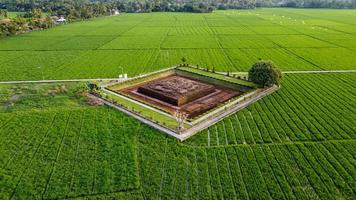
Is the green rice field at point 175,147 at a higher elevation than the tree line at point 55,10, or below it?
below

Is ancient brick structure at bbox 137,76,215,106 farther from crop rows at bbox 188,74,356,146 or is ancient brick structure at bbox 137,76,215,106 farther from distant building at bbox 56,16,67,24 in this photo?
distant building at bbox 56,16,67,24

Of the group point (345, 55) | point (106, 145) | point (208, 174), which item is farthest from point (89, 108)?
point (345, 55)

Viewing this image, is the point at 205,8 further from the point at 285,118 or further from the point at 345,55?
the point at 285,118

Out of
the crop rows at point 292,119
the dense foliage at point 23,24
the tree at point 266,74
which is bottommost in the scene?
the crop rows at point 292,119

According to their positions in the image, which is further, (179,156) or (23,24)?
(23,24)

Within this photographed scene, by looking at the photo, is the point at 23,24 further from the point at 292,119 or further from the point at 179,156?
the point at 292,119

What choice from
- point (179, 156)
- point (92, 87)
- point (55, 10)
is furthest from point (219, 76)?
point (55, 10)

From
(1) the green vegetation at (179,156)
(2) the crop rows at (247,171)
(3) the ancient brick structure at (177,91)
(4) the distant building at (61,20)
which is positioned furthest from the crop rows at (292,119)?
(4) the distant building at (61,20)

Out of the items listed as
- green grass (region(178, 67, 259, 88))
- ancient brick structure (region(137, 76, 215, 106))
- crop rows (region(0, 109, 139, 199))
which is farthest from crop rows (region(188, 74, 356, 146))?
crop rows (region(0, 109, 139, 199))

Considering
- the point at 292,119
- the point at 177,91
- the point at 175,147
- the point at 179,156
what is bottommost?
the point at 179,156

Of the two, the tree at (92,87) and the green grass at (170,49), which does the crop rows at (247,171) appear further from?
the green grass at (170,49)
